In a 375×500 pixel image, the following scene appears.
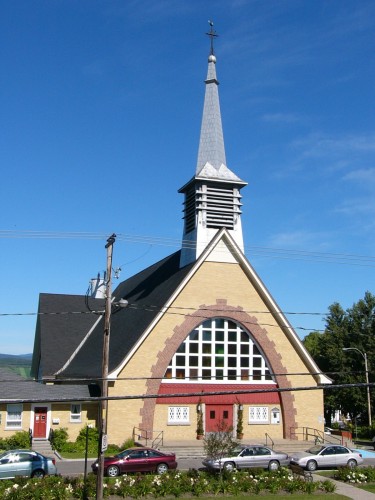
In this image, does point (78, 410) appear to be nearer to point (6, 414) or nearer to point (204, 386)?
point (6, 414)

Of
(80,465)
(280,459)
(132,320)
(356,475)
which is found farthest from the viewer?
(132,320)

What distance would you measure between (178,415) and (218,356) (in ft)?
14.3

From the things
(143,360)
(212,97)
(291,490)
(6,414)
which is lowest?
(291,490)

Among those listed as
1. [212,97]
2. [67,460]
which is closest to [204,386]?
[67,460]

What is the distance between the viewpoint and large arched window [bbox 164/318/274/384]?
129 feet

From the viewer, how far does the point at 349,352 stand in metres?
60.1

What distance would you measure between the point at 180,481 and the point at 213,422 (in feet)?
52.3

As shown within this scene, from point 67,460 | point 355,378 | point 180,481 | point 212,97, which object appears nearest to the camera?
point 180,481

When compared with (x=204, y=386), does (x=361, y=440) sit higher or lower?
lower

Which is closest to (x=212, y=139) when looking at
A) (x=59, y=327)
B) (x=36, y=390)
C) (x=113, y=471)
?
(x=59, y=327)

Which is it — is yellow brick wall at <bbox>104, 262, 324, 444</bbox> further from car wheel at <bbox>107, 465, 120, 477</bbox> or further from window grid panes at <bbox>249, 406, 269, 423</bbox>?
car wheel at <bbox>107, 465, 120, 477</bbox>

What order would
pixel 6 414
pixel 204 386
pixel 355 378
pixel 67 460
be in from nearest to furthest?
1. pixel 67 460
2. pixel 6 414
3. pixel 204 386
4. pixel 355 378

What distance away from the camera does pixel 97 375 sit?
1492 inches

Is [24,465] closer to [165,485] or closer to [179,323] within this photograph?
[165,485]
